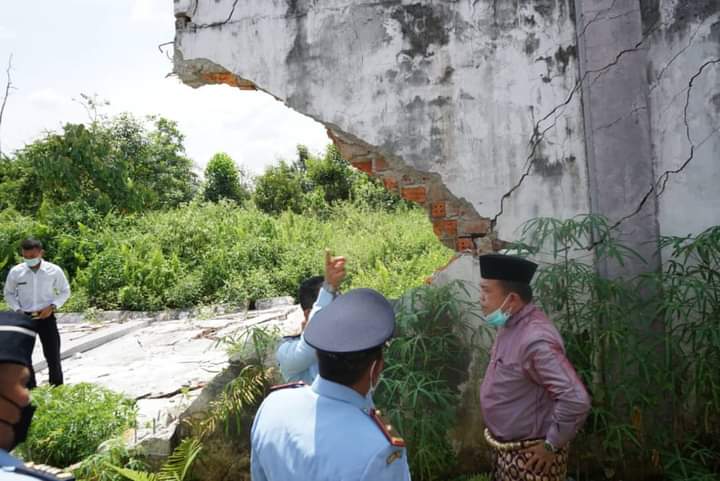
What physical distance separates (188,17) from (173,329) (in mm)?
6175

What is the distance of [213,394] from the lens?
14.0ft

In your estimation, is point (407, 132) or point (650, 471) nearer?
point (650, 471)

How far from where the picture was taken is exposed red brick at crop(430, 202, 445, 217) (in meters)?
4.20

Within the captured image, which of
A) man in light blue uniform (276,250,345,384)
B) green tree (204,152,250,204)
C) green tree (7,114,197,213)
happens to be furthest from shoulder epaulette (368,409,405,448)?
green tree (204,152,250,204)

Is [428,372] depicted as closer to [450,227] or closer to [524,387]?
[450,227]

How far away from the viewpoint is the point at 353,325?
1.76 meters

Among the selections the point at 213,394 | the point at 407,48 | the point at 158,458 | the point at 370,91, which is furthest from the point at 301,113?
the point at 158,458

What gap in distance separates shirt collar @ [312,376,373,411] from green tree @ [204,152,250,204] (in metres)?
19.4

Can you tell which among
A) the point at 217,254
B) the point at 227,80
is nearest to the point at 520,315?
the point at 227,80

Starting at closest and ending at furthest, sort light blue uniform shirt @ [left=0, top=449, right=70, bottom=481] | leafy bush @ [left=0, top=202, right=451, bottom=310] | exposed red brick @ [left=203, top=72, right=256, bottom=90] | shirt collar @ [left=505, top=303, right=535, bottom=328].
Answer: light blue uniform shirt @ [left=0, top=449, right=70, bottom=481], shirt collar @ [left=505, top=303, right=535, bottom=328], exposed red brick @ [left=203, top=72, right=256, bottom=90], leafy bush @ [left=0, top=202, right=451, bottom=310]

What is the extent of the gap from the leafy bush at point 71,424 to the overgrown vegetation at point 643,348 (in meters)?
3.39

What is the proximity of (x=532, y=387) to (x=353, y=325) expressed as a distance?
128 cm

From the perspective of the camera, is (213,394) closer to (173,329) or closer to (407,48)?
(407,48)

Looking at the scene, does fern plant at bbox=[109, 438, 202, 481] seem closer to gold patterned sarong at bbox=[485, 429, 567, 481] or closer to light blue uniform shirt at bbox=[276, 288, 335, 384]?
light blue uniform shirt at bbox=[276, 288, 335, 384]
